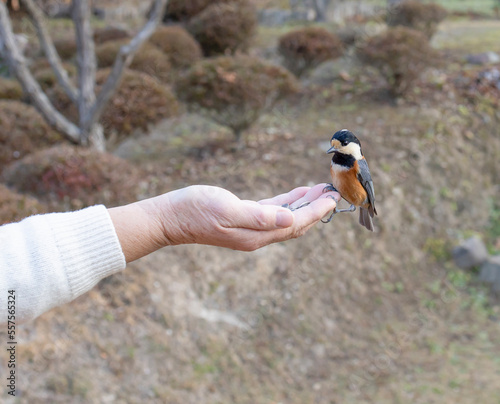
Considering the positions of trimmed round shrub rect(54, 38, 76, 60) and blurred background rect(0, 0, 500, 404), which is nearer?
blurred background rect(0, 0, 500, 404)

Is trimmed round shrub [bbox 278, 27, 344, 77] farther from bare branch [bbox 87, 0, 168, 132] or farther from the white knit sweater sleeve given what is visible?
the white knit sweater sleeve

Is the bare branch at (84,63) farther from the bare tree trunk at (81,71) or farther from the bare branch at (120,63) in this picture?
the bare branch at (120,63)

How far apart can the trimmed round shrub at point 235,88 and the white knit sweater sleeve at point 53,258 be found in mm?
5001

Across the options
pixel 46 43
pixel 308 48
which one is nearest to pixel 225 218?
pixel 46 43

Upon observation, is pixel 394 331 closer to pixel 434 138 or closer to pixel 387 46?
pixel 434 138

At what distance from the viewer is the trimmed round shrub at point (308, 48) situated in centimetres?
970

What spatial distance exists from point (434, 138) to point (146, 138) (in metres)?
4.44

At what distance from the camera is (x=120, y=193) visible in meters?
5.14

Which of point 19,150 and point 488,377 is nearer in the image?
point 488,377

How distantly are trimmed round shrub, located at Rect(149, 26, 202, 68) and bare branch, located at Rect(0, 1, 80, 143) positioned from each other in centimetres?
385

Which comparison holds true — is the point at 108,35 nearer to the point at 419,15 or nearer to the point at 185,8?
the point at 185,8

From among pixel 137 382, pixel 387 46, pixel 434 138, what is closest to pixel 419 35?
pixel 387 46

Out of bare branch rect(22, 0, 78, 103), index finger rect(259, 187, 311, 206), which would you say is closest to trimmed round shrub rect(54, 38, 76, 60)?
bare branch rect(22, 0, 78, 103)

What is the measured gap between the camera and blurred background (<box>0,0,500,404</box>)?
4.84m
